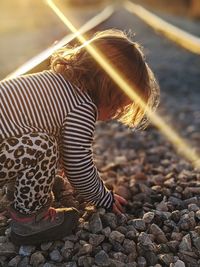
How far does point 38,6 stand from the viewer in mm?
15078

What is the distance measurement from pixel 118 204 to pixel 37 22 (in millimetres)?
10401

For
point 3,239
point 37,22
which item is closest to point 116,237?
point 3,239

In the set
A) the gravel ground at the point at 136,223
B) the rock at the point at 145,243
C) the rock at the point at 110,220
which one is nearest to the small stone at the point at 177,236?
the gravel ground at the point at 136,223

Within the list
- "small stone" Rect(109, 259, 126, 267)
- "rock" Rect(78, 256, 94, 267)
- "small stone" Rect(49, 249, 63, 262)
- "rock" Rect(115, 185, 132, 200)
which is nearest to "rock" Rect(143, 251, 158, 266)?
"small stone" Rect(109, 259, 126, 267)

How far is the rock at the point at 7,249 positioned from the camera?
2316 millimetres

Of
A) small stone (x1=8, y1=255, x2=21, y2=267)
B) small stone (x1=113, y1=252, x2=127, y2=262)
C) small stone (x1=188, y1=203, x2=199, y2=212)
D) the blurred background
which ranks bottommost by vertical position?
small stone (x1=188, y1=203, x2=199, y2=212)

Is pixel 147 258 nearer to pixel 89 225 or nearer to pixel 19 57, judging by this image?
pixel 89 225

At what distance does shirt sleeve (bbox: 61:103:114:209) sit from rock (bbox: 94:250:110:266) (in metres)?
0.31

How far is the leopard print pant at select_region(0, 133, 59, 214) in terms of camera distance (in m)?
2.20

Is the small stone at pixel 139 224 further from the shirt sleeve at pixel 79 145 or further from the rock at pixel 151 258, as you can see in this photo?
the shirt sleeve at pixel 79 145

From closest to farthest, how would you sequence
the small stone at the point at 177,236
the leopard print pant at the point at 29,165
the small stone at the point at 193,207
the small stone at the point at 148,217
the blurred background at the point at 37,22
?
the leopard print pant at the point at 29,165 → the small stone at the point at 177,236 → the small stone at the point at 148,217 → the small stone at the point at 193,207 → the blurred background at the point at 37,22

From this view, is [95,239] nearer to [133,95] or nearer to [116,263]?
[116,263]

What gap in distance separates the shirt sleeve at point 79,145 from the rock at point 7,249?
15.2 inches

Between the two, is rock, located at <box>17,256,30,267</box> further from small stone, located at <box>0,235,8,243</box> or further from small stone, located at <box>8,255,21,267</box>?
small stone, located at <box>0,235,8,243</box>
